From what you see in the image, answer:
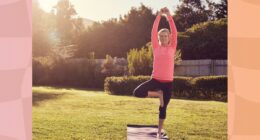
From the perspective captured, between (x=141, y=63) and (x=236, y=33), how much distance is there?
1669 cm

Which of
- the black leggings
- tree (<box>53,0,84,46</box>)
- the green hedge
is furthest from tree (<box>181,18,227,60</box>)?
tree (<box>53,0,84,46</box>)

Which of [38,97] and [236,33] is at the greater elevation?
[236,33]

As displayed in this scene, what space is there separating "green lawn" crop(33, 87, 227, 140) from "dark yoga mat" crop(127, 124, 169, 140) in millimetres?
266

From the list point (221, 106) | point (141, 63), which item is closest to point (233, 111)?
point (221, 106)

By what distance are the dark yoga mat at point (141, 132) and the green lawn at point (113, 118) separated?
10.5 inches

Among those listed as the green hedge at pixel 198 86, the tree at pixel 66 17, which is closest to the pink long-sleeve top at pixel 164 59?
the green hedge at pixel 198 86

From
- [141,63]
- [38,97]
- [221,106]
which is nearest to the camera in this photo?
[221,106]

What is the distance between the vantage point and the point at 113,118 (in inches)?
435

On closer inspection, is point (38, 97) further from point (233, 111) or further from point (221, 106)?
point (233, 111)

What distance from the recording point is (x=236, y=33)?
141 inches

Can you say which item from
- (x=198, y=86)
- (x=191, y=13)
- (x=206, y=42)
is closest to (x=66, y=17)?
(x=191, y=13)

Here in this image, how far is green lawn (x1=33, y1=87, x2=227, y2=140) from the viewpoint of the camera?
8923mm

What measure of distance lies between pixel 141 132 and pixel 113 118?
2829 millimetres

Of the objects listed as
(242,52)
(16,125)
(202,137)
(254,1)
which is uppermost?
→ (254,1)
